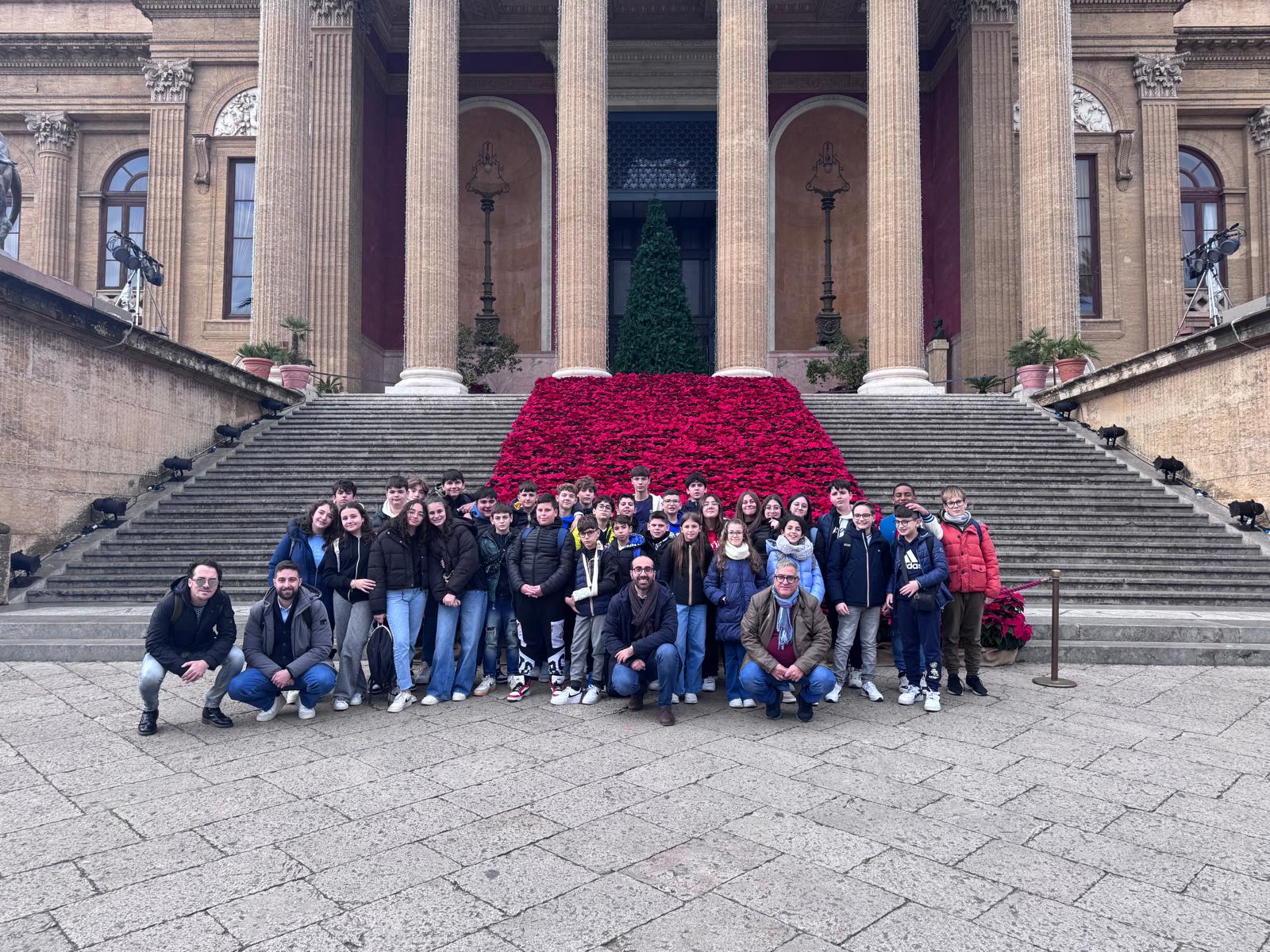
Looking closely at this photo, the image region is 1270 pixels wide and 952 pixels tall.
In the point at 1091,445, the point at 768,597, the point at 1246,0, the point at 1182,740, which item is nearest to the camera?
the point at 1182,740

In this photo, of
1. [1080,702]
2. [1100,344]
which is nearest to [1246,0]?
[1100,344]

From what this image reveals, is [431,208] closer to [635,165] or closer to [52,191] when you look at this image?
[635,165]

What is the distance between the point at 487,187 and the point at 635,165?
4871 millimetres

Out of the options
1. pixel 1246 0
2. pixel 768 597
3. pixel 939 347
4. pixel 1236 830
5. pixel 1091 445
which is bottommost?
pixel 1236 830

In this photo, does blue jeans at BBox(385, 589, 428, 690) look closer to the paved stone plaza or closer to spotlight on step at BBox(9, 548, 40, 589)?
the paved stone plaza

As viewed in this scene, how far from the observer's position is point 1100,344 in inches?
913

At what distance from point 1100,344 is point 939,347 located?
496cm

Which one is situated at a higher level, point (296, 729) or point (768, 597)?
point (768, 597)

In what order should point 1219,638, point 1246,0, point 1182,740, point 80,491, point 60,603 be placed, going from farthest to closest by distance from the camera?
point 1246,0 → point 80,491 → point 60,603 → point 1219,638 → point 1182,740

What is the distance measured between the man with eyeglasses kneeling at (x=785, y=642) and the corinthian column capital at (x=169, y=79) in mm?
26075

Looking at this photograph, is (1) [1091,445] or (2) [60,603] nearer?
(2) [60,603]

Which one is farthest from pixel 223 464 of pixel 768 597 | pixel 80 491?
pixel 768 597

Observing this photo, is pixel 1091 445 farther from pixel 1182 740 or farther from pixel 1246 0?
pixel 1246 0

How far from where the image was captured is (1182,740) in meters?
5.26
